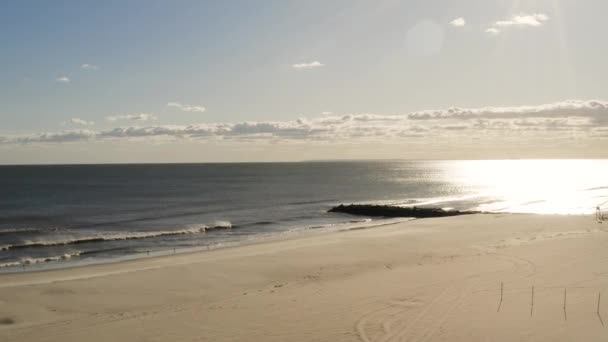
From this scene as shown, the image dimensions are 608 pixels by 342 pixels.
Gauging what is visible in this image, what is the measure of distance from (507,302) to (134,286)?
602 inches

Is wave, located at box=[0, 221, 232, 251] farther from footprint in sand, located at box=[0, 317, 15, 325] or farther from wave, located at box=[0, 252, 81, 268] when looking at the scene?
footprint in sand, located at box=[0, 317, 15, 325]

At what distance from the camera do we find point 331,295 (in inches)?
731

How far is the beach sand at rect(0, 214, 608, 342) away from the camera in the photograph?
14.5 metres

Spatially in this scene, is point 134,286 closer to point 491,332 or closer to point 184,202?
point 491,332

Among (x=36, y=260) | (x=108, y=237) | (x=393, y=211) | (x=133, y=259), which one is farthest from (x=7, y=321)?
(x=393, y=211)

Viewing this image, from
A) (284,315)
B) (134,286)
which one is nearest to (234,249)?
(134,286)

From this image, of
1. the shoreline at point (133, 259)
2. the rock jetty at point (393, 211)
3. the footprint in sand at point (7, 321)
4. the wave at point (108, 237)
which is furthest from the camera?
the rock jetty at point (393, 211)

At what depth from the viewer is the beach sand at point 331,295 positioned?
14.5 metres

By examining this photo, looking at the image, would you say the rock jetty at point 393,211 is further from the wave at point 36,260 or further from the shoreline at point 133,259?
the wave at point 36,260

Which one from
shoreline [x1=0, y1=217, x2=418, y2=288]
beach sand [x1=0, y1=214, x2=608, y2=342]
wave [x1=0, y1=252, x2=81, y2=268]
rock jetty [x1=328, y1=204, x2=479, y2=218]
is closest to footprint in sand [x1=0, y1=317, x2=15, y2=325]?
beach sand [x1=0, y1=214, x2=608, y2=342]

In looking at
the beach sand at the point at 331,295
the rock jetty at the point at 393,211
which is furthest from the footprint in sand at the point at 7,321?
the rock jetty at the point at 393,211

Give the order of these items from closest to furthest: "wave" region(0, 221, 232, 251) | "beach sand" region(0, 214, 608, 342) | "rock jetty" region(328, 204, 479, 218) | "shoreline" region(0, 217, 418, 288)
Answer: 1. "beach sand" region(0, 214, 608, 342)
2. "shoreline" region(0, 217, 418, 288)
3. "wave" region(0, 221, 232, 251)
4. "rock jetty" region(328, 204, 479, 218)

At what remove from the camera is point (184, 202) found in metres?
75.5

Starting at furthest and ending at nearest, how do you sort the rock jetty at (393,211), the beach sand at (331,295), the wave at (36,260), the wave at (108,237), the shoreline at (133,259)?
the rock jetty at (393,211), the wave at (108,237), the wave at (36,260), the shoreline at (133,259), the beach sand at (331,295)
